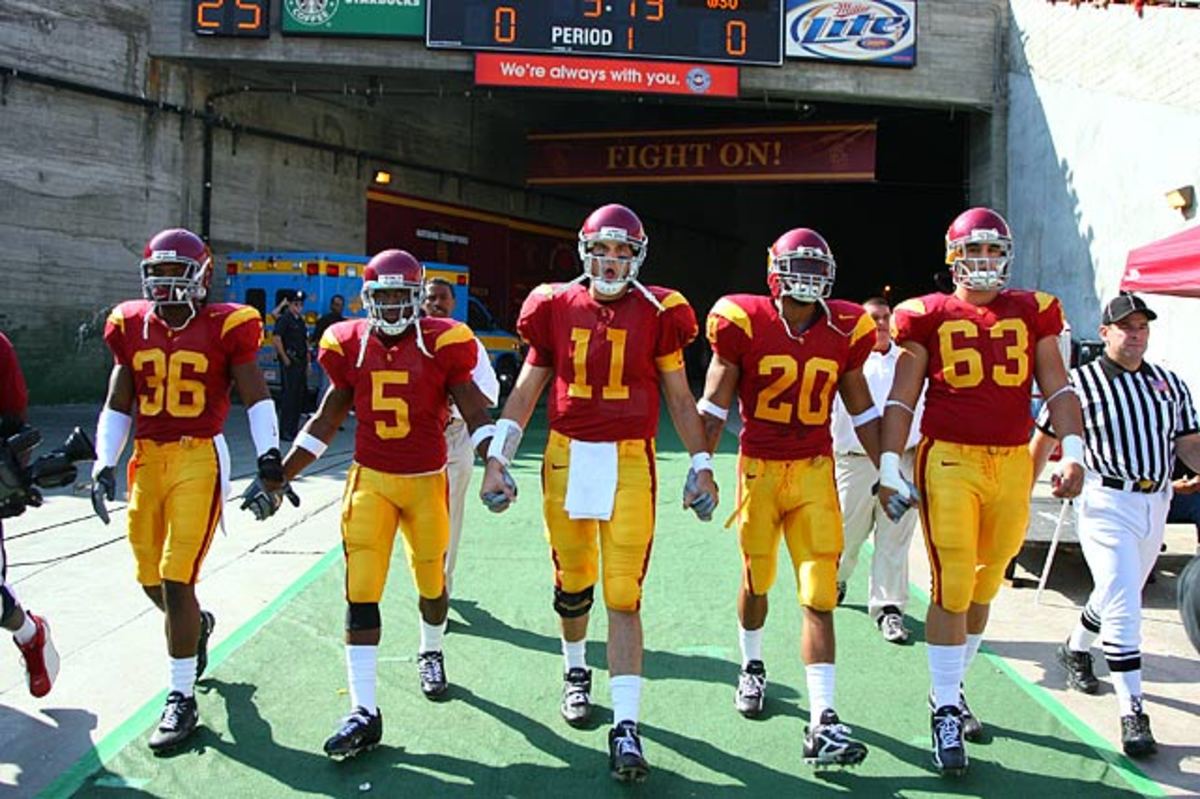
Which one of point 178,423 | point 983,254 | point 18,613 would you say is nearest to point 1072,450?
point 983,254

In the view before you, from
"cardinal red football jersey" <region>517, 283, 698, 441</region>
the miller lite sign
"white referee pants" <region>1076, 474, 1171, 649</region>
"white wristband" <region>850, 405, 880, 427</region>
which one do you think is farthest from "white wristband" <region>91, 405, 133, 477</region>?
the miller lite sign

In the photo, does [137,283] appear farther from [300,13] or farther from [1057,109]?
[1057,109]

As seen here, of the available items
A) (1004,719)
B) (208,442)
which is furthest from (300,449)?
(1004,719)

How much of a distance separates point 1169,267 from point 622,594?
4.31 m

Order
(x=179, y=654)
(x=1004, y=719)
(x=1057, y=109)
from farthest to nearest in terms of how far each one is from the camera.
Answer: (x=1057, y=109) → (x=1004, y=719) → (x=179, y=654)

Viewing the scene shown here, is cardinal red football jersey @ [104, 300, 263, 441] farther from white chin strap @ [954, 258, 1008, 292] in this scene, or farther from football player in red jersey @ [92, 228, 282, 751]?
white chin strap @ [954, 258, 1008, 292]

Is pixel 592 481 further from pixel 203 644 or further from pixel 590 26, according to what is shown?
pixel 590 26

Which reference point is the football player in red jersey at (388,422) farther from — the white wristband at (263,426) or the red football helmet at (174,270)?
the red football helmet at (174,270)

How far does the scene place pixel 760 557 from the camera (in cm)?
421

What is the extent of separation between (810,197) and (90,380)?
71.1ft

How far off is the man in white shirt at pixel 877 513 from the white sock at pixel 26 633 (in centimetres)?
388

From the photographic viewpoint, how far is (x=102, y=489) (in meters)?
4.18

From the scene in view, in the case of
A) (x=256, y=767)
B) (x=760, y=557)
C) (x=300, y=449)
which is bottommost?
(x=256, y=767)

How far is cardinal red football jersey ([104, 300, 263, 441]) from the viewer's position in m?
4.18
